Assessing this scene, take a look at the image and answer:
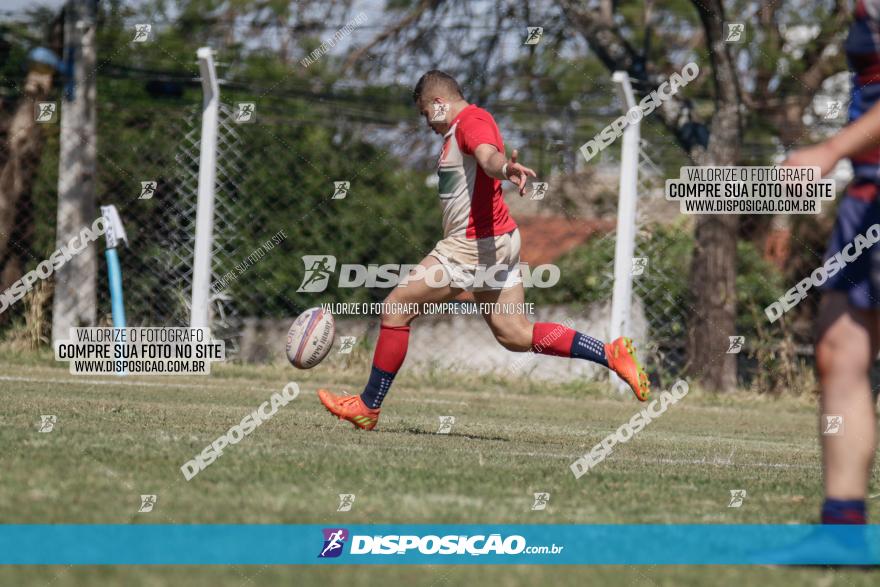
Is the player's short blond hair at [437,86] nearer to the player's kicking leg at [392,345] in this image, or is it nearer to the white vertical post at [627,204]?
the player's kicking leg at [392,345]

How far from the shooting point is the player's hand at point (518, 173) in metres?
5.54

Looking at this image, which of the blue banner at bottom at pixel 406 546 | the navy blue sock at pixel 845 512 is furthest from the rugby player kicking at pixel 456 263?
the navy blue sock at pixel 845 512

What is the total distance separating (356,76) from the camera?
1494cm

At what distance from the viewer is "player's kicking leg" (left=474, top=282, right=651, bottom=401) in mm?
Answer: 6895

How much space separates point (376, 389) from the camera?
664 cm

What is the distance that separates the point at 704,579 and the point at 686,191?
30.4 ft

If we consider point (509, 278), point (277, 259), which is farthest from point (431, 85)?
point (277, 259)

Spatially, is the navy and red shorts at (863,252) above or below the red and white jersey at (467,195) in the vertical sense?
below

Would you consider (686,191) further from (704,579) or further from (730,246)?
(704,579)

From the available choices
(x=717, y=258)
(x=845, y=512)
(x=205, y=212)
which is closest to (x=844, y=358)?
(x=845, y=512)

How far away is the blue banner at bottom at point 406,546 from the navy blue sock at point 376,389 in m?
3.03

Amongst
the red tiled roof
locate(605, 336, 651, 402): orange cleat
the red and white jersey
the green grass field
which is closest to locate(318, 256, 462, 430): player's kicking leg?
the green grass field

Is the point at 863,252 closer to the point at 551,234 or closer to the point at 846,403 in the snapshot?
the point at 846,403

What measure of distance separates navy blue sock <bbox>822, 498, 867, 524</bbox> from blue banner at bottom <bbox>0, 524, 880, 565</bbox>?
3cm
